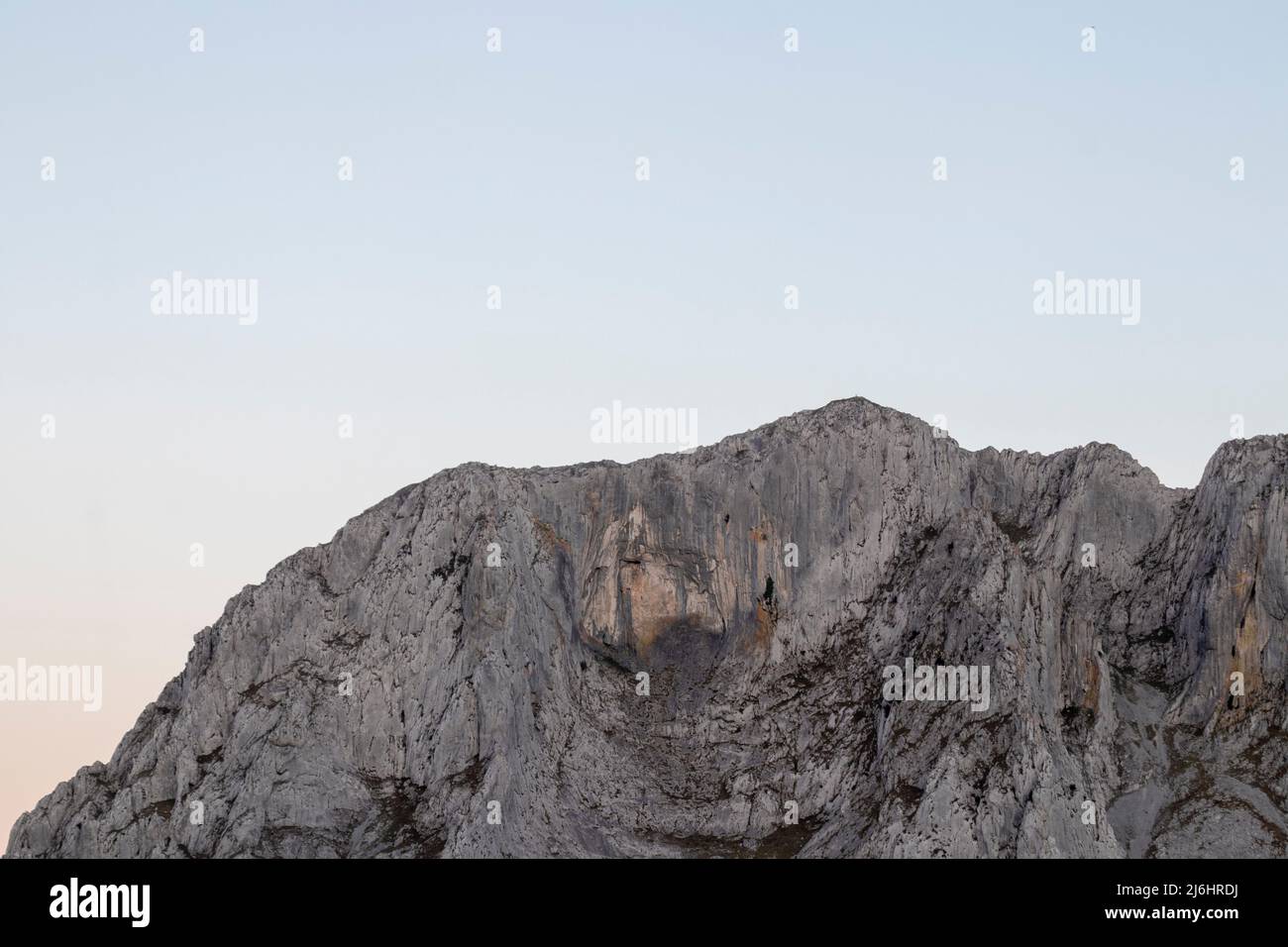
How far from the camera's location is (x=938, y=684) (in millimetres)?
164750

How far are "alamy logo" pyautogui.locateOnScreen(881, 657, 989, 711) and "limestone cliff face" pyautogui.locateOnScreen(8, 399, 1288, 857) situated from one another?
0.82 meters

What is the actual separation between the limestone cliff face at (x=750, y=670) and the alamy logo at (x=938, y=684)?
0.82 meters

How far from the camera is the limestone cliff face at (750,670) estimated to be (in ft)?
529

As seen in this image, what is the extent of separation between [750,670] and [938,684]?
1576 cm
